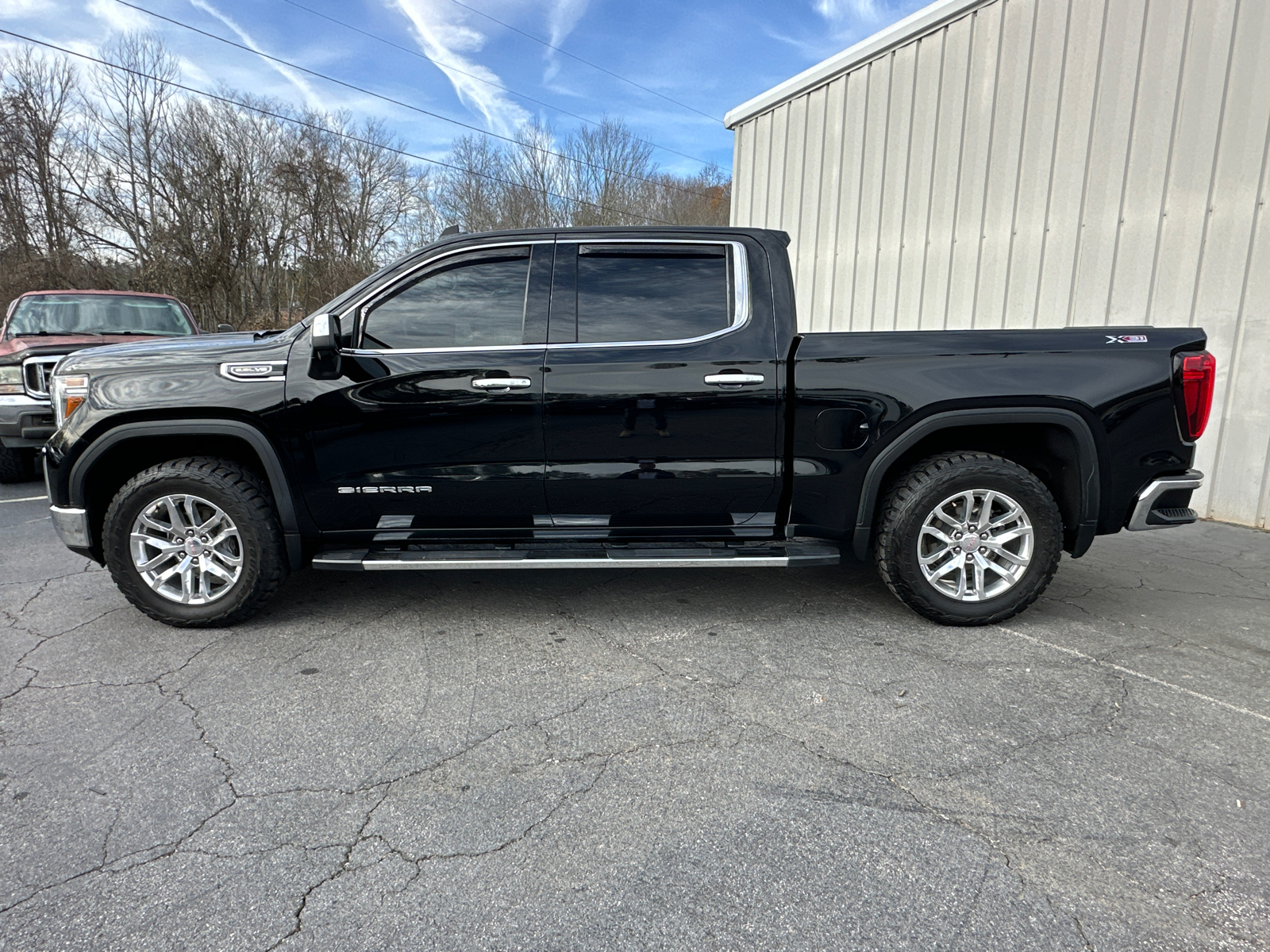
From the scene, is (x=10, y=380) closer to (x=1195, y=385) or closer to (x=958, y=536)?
(x=958, y=536)

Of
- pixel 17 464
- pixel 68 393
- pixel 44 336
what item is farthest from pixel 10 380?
pixel 68 393

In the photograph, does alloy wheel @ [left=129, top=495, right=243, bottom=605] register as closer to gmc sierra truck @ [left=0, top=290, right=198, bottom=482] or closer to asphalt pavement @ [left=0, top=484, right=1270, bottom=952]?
asphalt pavement @ [left=0, top=484, right=1270, bottom=952]

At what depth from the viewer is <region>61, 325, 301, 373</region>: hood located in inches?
143

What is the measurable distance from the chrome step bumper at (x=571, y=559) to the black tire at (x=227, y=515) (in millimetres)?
295

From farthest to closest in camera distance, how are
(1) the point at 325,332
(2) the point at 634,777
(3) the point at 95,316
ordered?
(3) the point at 95,316 < (1) the point at 325,332 < (2) the point at 634,777

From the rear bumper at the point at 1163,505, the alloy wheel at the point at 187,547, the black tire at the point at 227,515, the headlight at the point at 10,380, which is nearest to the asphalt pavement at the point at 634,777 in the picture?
the black tire at the point at 227,515

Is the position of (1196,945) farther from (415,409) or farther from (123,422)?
(123,422)

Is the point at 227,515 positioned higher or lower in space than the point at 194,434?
lower

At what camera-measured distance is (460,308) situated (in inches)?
147

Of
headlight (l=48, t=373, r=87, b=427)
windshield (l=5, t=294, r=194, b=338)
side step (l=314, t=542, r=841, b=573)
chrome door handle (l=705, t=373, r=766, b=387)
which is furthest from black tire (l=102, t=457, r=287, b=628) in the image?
windshield (l=5, t=294, r=194, b=338)

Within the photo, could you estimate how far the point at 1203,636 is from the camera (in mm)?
3732

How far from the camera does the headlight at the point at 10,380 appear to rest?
22.3 ft

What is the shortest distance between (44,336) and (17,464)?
4.41 feet

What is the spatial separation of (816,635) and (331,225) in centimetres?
3116
